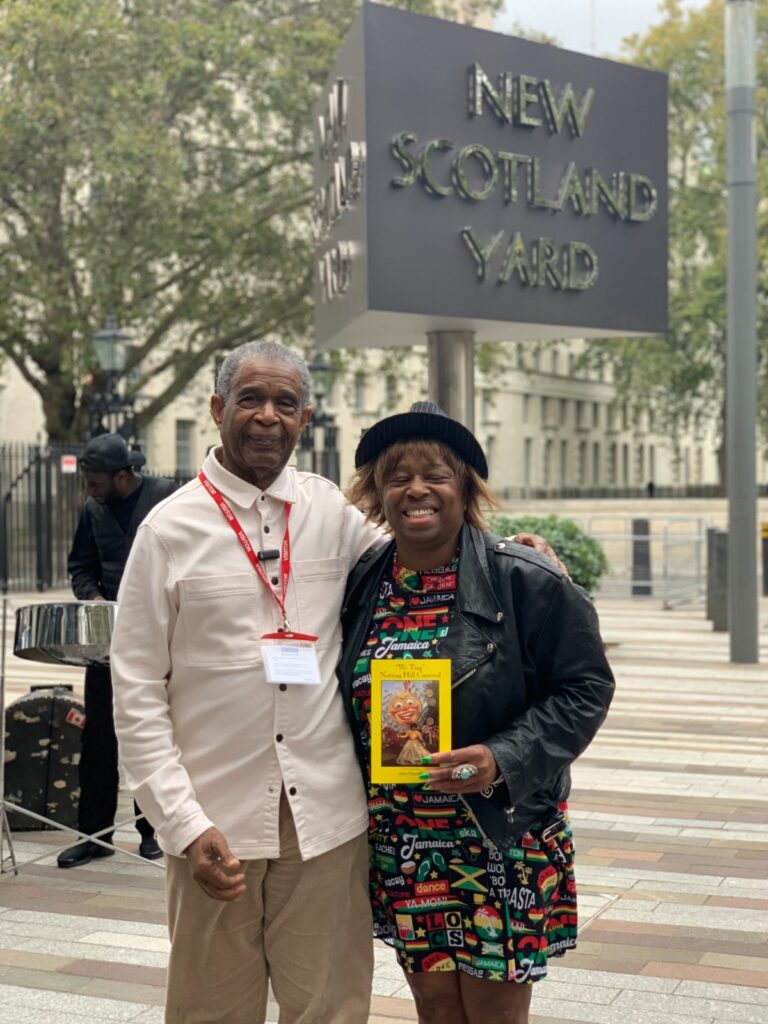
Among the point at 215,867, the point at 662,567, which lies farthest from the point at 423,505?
the point at 662,567

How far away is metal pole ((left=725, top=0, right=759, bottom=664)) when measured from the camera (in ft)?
43.7

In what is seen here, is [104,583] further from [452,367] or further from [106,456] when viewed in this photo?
[452,367]

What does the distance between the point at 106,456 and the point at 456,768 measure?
3497 mm

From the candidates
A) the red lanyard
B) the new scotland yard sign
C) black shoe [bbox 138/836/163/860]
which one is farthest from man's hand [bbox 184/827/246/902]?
the new scotland yard sign

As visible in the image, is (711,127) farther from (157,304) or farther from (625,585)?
(625,585)

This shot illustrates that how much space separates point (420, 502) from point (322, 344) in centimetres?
1141

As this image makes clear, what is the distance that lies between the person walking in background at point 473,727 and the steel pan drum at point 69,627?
8.07ft

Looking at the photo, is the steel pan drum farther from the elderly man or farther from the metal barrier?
the metal barrier

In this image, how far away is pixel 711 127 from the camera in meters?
40.8

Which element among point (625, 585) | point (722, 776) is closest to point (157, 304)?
point (625, 585)

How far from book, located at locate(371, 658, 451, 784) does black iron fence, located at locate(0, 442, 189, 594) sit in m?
20.3

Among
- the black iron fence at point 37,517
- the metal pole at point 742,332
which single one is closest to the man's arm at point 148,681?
the metal pole at point 742,332

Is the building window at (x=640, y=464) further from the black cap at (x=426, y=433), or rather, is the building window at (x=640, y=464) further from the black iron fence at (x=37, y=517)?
the black cap at (x=426, y=433)

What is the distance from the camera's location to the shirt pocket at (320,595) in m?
3.04
